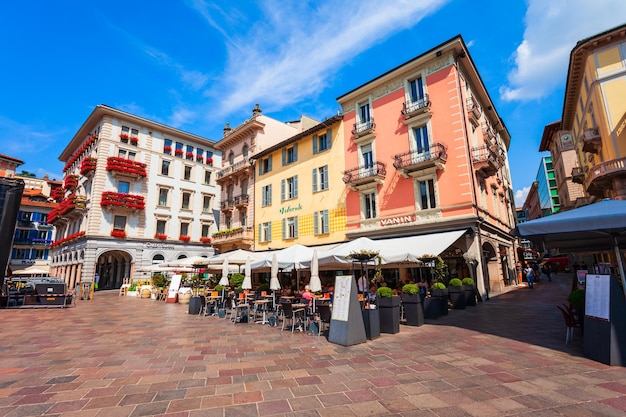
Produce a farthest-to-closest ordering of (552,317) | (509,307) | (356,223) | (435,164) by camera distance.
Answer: (356,223)
(435,164)
(509,307)
(552,317)

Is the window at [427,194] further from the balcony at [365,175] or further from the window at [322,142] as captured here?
the window at [322,142]

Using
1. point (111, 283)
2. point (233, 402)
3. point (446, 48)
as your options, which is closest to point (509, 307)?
point (233, 402)

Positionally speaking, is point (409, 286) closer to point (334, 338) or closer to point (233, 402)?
point (334, 338)

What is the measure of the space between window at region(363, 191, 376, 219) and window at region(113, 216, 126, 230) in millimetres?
25300

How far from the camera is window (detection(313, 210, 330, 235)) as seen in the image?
20594mm

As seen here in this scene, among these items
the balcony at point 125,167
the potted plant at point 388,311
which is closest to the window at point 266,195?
the balcony at point 125,167

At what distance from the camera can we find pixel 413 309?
912 centimetres

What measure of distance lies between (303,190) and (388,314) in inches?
594

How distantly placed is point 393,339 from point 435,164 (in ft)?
36.0

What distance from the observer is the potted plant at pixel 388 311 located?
26.6 ft

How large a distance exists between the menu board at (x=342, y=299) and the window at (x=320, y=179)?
13951 mm

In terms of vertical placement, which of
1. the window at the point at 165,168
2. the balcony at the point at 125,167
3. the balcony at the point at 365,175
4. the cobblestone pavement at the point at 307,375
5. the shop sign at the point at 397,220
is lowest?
the cobblestone pavement at the point at 307,375

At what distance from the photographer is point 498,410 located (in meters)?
3.61

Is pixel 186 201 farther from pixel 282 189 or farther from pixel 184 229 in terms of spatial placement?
pixel 282 189
